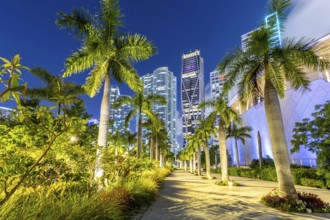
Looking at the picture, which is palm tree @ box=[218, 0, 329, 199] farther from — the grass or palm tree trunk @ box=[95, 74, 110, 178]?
the grass

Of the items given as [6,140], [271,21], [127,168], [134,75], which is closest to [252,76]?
[271,21]

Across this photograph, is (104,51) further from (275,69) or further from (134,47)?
(275,69)

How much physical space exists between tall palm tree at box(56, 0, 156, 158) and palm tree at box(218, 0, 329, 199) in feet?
15.0

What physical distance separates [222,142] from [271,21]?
11.8 metres

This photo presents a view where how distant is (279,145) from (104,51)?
29.3 ft

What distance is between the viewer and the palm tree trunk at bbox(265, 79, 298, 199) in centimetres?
861

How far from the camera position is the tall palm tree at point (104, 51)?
932 cm

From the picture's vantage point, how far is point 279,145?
29.6 ft

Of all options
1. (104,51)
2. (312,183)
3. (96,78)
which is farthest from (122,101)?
(312,183)

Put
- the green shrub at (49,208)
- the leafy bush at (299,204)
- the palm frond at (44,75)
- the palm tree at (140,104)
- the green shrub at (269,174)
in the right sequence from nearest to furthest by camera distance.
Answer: the green shrub at (49,208), the leafy bush at (299,204), the palm frond at (44,75), the palm tree at (140,104), the green shrub at (269,174)

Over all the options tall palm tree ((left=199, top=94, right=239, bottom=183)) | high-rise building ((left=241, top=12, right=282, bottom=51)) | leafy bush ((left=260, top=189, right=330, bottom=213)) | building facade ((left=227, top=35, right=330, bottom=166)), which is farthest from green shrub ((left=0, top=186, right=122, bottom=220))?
building facade ((left=227, top=35, right=330, bottom=166))

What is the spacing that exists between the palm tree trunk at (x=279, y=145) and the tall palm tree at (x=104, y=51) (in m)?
6.24

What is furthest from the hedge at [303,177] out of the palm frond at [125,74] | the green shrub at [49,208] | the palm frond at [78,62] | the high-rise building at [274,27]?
the palm frond at [78,62]

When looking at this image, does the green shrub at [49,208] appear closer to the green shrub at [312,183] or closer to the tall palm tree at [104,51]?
the tall palm tree at [104,51]
